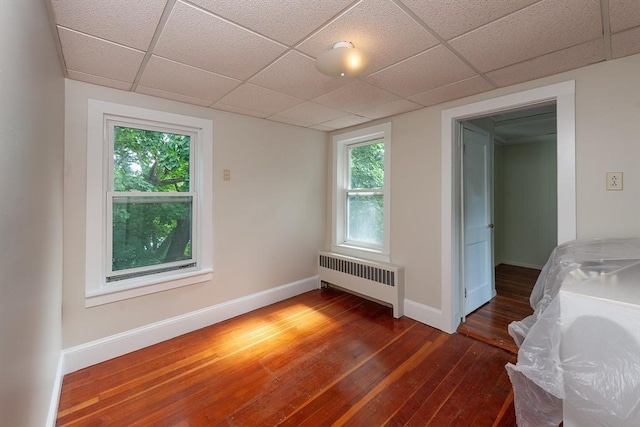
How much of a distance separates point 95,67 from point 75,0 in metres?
0.77

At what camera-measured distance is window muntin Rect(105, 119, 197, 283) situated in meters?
2.38

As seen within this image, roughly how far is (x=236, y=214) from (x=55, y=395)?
190cm

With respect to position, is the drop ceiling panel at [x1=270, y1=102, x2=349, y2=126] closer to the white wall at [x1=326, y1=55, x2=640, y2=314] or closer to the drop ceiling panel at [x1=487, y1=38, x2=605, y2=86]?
the white wall at [x1=326, y1=55, x2=640, y2=314]

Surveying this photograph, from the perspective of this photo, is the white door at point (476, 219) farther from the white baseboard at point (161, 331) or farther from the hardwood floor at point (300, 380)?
the white baseboard at point (161, 331)

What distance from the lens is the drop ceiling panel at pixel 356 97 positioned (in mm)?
2340

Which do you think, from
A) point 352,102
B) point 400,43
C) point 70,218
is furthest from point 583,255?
point 70,218

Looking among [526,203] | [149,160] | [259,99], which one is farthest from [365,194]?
[526,203]

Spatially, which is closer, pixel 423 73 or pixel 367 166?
pixel 423 73

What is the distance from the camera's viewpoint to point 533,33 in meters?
1.55

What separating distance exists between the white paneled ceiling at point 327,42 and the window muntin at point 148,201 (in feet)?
1.42

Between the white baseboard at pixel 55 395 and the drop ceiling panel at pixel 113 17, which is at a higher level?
the drop ceiling panel at pixel 113 17

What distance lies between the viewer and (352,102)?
268 centimetres

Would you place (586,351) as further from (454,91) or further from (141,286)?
(141,286)

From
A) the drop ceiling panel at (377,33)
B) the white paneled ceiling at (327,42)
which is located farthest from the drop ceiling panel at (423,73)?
the drop ceiling panel at (377,33)
